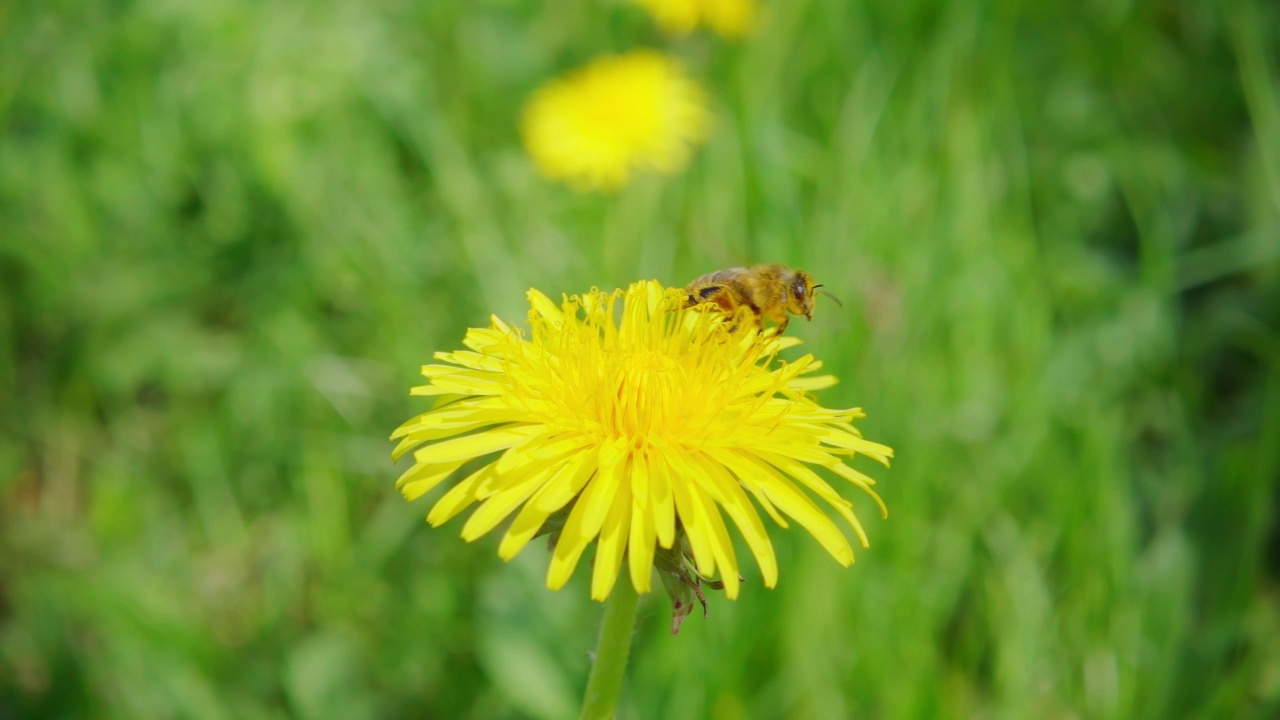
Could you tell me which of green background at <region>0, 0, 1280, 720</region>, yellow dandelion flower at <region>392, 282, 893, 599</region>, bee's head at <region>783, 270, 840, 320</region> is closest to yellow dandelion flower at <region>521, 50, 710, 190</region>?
green background at <region>0, 0, 1280, 720</region>

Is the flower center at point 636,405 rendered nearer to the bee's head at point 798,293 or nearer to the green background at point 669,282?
the bee's head at point 798,293

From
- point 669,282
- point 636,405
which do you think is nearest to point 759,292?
point 636,405

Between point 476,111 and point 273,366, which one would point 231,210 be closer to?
point 273,366

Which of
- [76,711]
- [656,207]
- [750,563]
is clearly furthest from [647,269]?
[76,711]

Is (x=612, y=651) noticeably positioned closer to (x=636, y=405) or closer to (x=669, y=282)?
(x=636, y=405)

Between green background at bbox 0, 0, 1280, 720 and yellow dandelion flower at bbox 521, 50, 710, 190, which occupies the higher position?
yellow dandelion flower at bbox 521, 50, 710, 190

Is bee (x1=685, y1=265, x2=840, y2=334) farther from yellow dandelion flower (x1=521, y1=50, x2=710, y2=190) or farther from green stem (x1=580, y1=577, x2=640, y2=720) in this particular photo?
yellow dandelion flower (x1=521, y1=50, x2=710, y2=190)
